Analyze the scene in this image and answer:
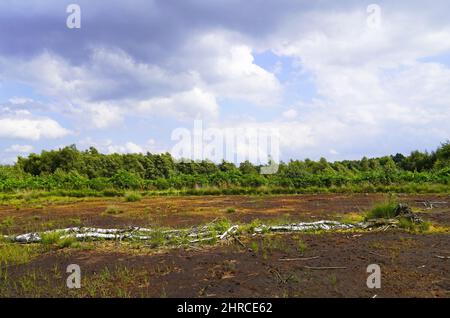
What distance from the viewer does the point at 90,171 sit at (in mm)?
35938

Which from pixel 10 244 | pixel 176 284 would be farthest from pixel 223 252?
pixel 10 244

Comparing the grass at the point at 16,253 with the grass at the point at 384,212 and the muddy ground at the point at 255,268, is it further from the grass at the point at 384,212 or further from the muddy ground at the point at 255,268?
the grass at the point at 384,212

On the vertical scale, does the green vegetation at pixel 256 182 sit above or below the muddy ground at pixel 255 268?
above

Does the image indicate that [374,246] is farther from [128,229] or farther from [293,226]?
[128,229]

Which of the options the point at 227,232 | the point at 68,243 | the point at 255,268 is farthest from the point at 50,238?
the point at 255,268

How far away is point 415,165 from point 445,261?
27.9 metres
